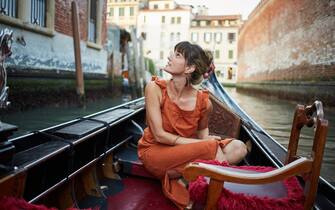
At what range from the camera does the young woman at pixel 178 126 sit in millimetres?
1451

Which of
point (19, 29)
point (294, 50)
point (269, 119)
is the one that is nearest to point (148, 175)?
point (19, 29)

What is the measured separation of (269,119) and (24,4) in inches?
168

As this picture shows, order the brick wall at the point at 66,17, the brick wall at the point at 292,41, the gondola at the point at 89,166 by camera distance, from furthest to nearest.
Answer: the brick wall at the point at 292,41 < the brick wall at the point at 66,17 < the gondola at the point at 89,166

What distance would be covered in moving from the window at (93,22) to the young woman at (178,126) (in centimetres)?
632

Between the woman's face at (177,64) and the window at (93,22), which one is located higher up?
the window at (93,22)

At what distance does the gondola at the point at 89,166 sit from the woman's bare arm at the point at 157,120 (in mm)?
294

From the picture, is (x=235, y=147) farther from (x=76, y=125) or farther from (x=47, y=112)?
(x=47, y=112)

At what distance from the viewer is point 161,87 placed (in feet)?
5.06

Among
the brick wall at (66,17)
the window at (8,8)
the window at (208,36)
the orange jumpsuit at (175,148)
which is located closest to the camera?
the orange jumpsuit at (175,148)

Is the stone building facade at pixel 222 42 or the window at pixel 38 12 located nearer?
the window at pixel 38 12

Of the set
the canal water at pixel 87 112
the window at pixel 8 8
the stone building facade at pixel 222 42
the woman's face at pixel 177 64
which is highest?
the stone building facade at pixel 222 42

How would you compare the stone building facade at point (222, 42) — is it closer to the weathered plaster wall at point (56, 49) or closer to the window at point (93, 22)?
the window at point (93, 22)

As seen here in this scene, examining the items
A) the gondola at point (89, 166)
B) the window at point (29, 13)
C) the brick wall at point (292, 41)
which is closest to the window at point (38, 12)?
the window at point (29, 13)

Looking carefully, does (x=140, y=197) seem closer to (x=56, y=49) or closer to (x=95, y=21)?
(x=56, y=49)
